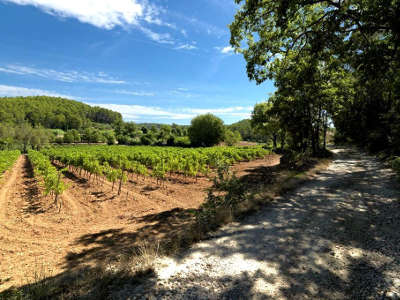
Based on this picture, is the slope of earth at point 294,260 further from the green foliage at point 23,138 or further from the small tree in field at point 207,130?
the green foliage at point 23,138

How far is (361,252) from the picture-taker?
4184mm

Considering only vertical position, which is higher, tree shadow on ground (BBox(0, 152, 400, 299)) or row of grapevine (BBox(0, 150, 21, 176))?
tree shadow on ground (BBox(0, 152, 400, 299))

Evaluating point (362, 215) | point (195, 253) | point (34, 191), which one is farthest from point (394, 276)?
point (34, 191)

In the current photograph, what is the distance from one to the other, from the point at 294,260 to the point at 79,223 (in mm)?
10087

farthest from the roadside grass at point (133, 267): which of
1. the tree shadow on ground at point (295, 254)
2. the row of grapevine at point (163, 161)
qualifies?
the row of grapevine at point (163, 161)

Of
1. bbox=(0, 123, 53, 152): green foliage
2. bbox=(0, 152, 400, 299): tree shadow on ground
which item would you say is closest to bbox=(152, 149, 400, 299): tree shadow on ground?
bbox=(0, 152, 400, 299): tree shadow on ground

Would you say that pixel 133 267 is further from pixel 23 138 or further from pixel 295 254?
pixel 23 138

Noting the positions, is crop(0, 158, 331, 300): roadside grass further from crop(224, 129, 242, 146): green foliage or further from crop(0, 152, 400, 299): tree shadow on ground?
crop(224, 129, 242, 146): green foliage

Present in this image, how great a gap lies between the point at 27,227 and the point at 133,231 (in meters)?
5.47

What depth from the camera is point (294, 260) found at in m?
3.95

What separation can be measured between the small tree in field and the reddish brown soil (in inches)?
2311

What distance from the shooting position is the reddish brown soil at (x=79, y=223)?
6.13 metres

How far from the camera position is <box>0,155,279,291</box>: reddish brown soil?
6129mm

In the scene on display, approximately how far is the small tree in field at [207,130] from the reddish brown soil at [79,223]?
58700mm
